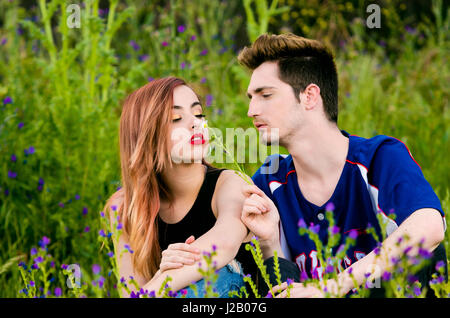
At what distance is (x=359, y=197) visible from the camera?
228 centimetres

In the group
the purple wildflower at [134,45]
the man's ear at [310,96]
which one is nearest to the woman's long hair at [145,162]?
the man's ear at [310,96]

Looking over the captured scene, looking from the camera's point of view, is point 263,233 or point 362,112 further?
Answer: point 362,112

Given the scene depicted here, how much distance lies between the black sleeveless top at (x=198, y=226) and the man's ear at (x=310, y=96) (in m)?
0.52

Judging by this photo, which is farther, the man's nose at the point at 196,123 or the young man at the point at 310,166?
the man's nose at the point at 196,123

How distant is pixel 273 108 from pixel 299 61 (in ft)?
0.90

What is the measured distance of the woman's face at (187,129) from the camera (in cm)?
224

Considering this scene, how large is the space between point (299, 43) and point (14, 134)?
1777 mm

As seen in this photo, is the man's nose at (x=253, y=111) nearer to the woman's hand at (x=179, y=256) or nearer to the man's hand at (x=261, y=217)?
the man's hand at (x=261, y=217)

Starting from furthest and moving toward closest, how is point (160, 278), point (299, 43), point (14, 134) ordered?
point (14, 134), point (299, 43), point (160, 278)

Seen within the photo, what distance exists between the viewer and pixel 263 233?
6.98 feet

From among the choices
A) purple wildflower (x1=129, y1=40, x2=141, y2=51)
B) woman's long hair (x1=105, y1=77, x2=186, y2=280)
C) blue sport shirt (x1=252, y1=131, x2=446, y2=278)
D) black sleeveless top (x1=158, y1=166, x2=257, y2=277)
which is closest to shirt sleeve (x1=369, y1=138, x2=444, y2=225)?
blue sport shirt (x1=252, y1=131, x2=446, y2=278)

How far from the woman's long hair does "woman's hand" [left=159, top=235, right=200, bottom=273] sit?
28 cm
